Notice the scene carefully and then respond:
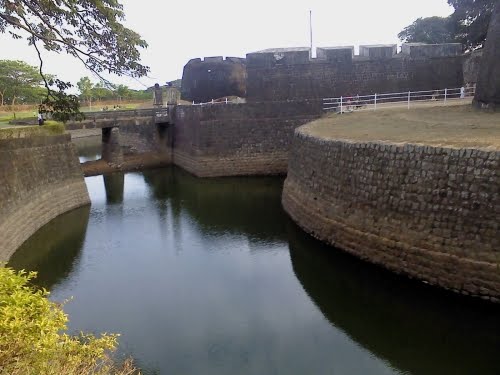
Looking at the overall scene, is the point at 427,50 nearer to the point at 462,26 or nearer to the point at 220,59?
the point at 462,26

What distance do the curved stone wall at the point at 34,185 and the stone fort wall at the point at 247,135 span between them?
230 inches

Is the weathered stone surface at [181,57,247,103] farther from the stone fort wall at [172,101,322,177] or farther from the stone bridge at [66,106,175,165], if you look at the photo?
the stone fort wall at [172,101,322,177]

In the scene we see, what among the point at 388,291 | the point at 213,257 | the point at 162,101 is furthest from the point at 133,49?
the point at 162,101

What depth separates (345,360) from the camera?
6.41 m

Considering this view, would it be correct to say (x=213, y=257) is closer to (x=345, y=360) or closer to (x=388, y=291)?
(x=388, y=291)

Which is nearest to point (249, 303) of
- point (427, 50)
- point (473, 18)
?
point (427, 50)

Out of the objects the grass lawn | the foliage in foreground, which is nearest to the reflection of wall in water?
the grass lawn

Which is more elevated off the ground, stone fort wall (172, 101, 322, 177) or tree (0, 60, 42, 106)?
tree (0, 60, 42, 106)

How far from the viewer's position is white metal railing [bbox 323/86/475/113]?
18828 mm

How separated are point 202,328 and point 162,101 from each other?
22.3 m

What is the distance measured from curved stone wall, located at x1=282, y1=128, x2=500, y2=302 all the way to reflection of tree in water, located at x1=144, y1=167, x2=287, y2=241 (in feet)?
7.43

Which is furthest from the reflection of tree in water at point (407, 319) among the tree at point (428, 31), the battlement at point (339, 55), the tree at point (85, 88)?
the tree at point (85, 88)

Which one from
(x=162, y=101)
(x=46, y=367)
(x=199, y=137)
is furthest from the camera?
(x=162, y=101)

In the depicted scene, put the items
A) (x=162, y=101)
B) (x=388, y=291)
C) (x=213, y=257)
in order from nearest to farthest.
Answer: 1. (x=388, y=291)
2. (x=213, y=257)
3. (x=162, y=101)
